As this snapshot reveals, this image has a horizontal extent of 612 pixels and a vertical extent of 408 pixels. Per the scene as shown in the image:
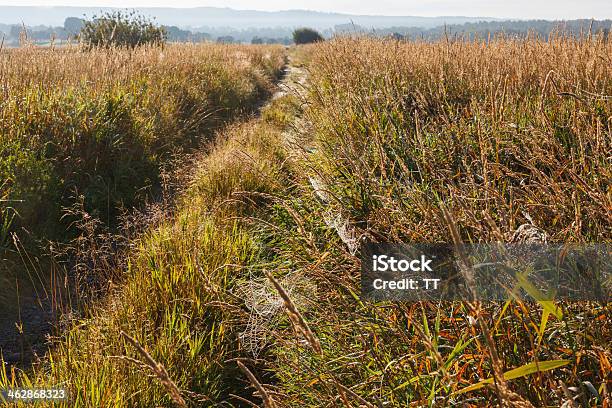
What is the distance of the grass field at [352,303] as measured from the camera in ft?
5.32

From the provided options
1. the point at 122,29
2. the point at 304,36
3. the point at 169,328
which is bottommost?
the point at 169,328

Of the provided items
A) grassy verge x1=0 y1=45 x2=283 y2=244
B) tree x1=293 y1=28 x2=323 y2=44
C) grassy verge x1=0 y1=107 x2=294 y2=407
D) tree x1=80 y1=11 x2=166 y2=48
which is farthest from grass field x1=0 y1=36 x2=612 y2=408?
tree x1=293 y1=28 x2=323 y2=44

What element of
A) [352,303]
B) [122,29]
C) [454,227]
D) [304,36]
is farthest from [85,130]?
[304,36]

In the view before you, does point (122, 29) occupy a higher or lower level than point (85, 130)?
higher

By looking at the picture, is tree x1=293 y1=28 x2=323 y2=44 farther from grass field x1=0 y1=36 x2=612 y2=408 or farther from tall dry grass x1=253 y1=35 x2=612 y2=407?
grass field x1=0 y1=36 x2=612 y2=408

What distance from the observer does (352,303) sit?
251cm

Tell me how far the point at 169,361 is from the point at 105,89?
5332 mm

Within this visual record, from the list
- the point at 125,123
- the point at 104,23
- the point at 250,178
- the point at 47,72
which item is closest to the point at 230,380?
the point at 250,178

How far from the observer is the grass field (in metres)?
1.62

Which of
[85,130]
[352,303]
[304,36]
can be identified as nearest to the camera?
[352,303]

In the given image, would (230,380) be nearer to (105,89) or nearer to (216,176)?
(216,176)

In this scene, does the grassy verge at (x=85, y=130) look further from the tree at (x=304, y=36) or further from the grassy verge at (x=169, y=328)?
the tree at (x=304, y=36)

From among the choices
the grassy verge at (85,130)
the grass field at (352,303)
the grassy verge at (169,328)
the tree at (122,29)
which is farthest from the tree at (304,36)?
the grassy verge at (169,328)

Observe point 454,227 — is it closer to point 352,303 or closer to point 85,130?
point 352,303
